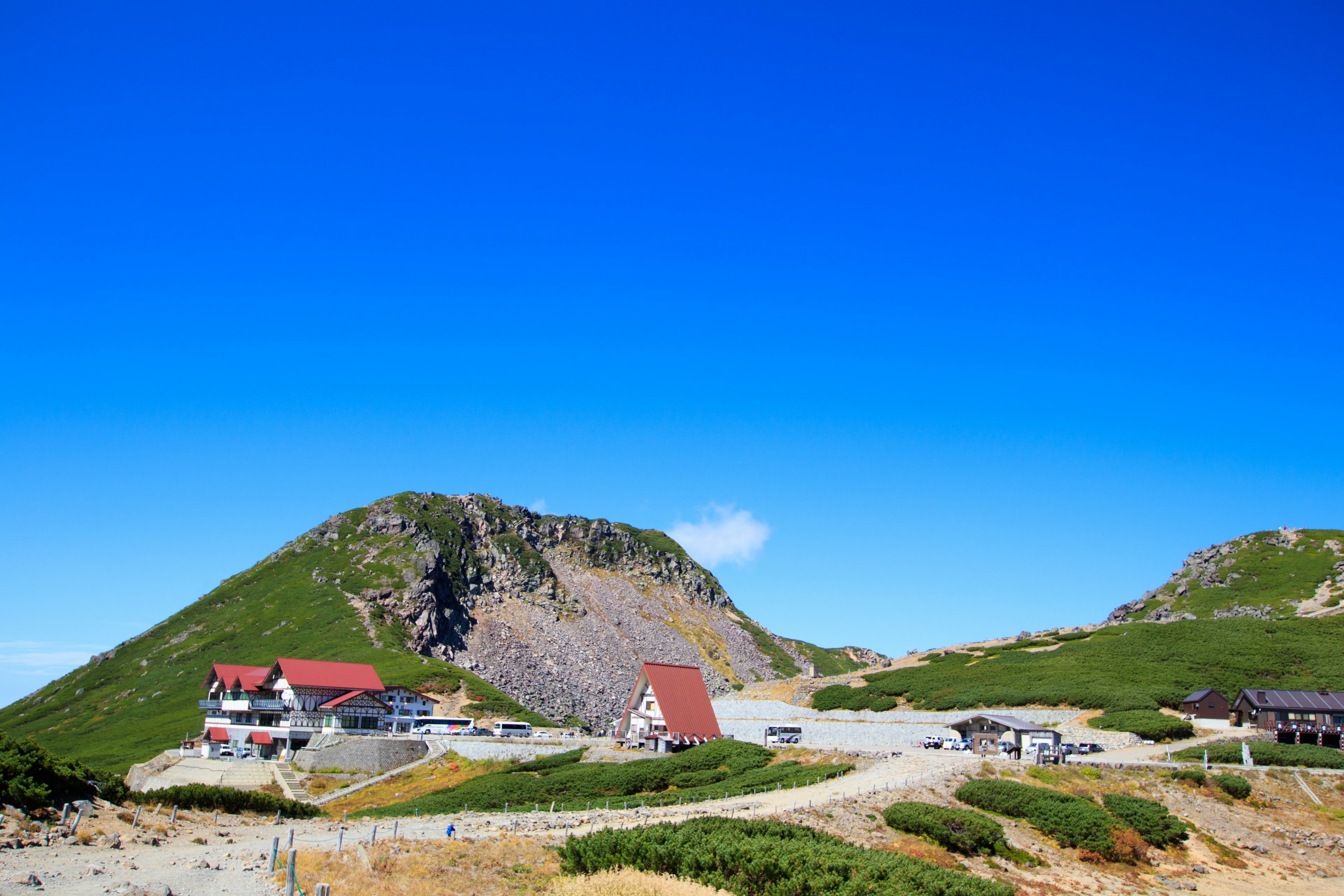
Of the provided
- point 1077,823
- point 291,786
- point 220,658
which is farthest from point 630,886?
point 220,658

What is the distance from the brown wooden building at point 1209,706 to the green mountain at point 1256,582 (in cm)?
4907

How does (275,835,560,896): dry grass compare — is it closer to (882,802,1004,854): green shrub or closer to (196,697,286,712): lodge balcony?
(882,802,1004,854): green shrub

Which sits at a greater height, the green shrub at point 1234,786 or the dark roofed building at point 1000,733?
the dark roofed building at point 1000,733

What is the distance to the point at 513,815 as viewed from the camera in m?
38.9

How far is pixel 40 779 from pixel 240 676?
44.9m

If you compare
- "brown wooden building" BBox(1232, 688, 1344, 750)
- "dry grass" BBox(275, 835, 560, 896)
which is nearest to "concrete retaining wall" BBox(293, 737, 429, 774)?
"dry grass" BBox(275, 835, 560, 896)

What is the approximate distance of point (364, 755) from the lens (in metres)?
64.1

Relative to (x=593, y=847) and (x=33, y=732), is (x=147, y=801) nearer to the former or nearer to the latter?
(x=593, y=847)

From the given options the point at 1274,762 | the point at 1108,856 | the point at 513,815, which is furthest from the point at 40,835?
the point at 1274,762

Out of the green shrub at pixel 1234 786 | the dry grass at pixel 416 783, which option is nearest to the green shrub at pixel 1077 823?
the green shrub at pixel 1234 786

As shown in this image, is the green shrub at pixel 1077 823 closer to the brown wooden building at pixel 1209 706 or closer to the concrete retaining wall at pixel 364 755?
the brown wooden building at pixel 1209 706

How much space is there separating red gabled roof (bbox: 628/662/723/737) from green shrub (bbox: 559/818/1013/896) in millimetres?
39864

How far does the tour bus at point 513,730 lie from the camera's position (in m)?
75.9

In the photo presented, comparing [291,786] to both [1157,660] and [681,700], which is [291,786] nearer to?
[681,700]
